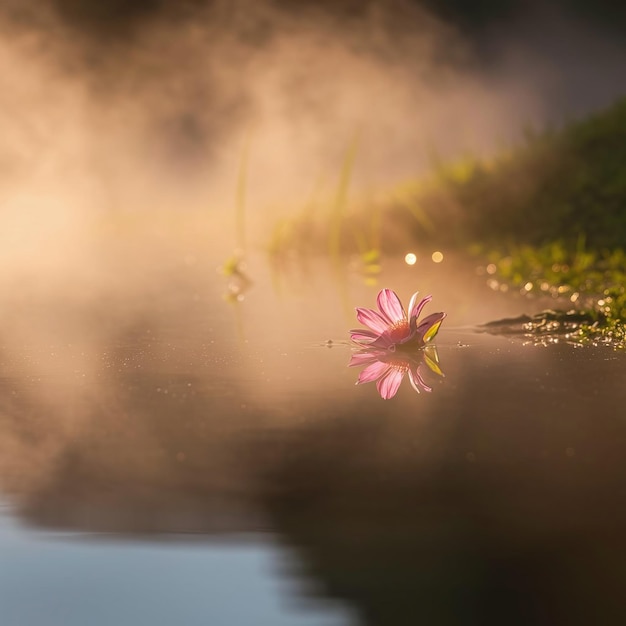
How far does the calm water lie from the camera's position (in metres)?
1.74

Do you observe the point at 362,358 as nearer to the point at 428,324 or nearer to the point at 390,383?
the point at 428,324

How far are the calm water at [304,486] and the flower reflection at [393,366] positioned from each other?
0.04 meters

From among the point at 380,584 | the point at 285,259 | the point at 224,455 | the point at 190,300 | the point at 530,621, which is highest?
the point at 285,259

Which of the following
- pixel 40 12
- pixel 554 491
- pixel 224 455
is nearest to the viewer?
pixel 554 491

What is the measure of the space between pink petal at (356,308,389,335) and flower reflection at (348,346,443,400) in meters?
0.08

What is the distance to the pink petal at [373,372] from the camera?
335 cm

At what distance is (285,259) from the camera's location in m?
8.00

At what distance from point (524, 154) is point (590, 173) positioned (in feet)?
2.29

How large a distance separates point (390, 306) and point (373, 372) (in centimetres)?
33

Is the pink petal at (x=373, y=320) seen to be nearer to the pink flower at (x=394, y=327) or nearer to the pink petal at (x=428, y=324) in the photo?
the pink flower at (x=394, y=327)

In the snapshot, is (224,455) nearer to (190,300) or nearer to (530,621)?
(530,621)

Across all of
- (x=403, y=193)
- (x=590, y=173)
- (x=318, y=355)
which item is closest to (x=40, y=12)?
(x=403, y=193)

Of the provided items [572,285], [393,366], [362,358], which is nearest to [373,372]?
[393,366]

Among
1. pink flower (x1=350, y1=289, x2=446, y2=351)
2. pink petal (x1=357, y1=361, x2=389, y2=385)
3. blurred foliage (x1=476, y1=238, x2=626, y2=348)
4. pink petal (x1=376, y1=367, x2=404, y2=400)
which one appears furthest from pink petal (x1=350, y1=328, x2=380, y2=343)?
blurred foliage (x1=476, y1=238, x2=626, y2=348)
